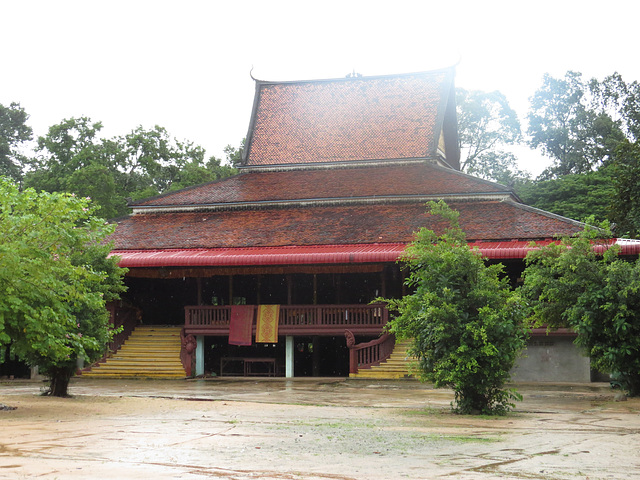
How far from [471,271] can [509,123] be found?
4242cm

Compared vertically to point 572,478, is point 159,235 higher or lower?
higher

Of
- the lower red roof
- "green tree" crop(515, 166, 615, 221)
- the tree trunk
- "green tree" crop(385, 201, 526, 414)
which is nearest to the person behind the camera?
"green tree" crop(385, 201, 526, 414)

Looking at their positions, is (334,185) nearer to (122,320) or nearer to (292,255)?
(292,255)

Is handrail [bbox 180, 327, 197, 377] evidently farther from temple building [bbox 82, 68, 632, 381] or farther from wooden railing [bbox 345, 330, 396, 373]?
wooden railing [bbox 345, 330, 396, 373]

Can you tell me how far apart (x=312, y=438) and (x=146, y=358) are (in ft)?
53.0

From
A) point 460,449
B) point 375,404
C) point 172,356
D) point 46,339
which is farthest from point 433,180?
point 460,449

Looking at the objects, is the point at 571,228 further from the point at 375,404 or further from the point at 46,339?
the point at 46,339

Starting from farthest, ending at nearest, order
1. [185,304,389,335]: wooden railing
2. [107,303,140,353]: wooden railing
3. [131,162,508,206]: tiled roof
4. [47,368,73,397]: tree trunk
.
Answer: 1. [131,162,508,206]: tiled roof
2. [107,303,140,353]: wooden railing
3. [185,304,389,335]: wooden railing
4. [47,368,73,397]: tree trunk

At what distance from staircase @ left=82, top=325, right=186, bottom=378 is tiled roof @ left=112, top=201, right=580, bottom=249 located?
9.59 feet

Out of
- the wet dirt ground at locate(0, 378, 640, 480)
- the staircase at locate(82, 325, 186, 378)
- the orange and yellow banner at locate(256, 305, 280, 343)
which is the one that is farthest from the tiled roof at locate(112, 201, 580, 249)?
the wet dirt ground at locate(0, 378, 640, 480)

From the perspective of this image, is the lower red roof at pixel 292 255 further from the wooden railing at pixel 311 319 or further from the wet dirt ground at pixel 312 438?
the wet dirt ground at pixel 312 438

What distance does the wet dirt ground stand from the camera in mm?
7188

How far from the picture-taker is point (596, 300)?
49.4 ft

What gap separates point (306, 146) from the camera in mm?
33531
